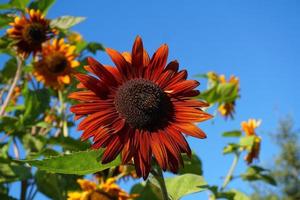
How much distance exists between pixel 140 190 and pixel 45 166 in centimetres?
105

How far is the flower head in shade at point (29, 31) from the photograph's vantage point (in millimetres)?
2361

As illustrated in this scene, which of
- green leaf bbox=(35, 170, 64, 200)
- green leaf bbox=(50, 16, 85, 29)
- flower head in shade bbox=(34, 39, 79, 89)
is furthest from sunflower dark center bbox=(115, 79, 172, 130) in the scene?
flower head in shade bbox=(34, 39, 79, 89)

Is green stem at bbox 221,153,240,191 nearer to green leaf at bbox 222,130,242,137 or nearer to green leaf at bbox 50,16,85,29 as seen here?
green leaf at bbox 222,130,242,137

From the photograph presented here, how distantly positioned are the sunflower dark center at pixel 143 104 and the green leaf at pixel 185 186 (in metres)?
0.17

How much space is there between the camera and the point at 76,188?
2.10 m

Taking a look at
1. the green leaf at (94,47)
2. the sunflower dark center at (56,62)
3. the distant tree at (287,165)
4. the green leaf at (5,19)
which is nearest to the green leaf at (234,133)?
the green leaf at (94,47)

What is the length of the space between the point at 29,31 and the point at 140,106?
145 cm

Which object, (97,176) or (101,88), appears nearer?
(101,88)

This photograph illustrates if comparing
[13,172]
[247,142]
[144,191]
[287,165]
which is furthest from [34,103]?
[287,165]

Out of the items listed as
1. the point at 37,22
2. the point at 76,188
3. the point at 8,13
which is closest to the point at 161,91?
the point at 76,188

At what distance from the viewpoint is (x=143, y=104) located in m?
1.07

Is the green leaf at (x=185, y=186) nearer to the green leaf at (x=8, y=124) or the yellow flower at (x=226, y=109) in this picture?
the green leaf at (x=8, y=124)

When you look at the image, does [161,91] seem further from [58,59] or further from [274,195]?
[274,195]

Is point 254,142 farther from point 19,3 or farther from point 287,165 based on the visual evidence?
point 287,165
